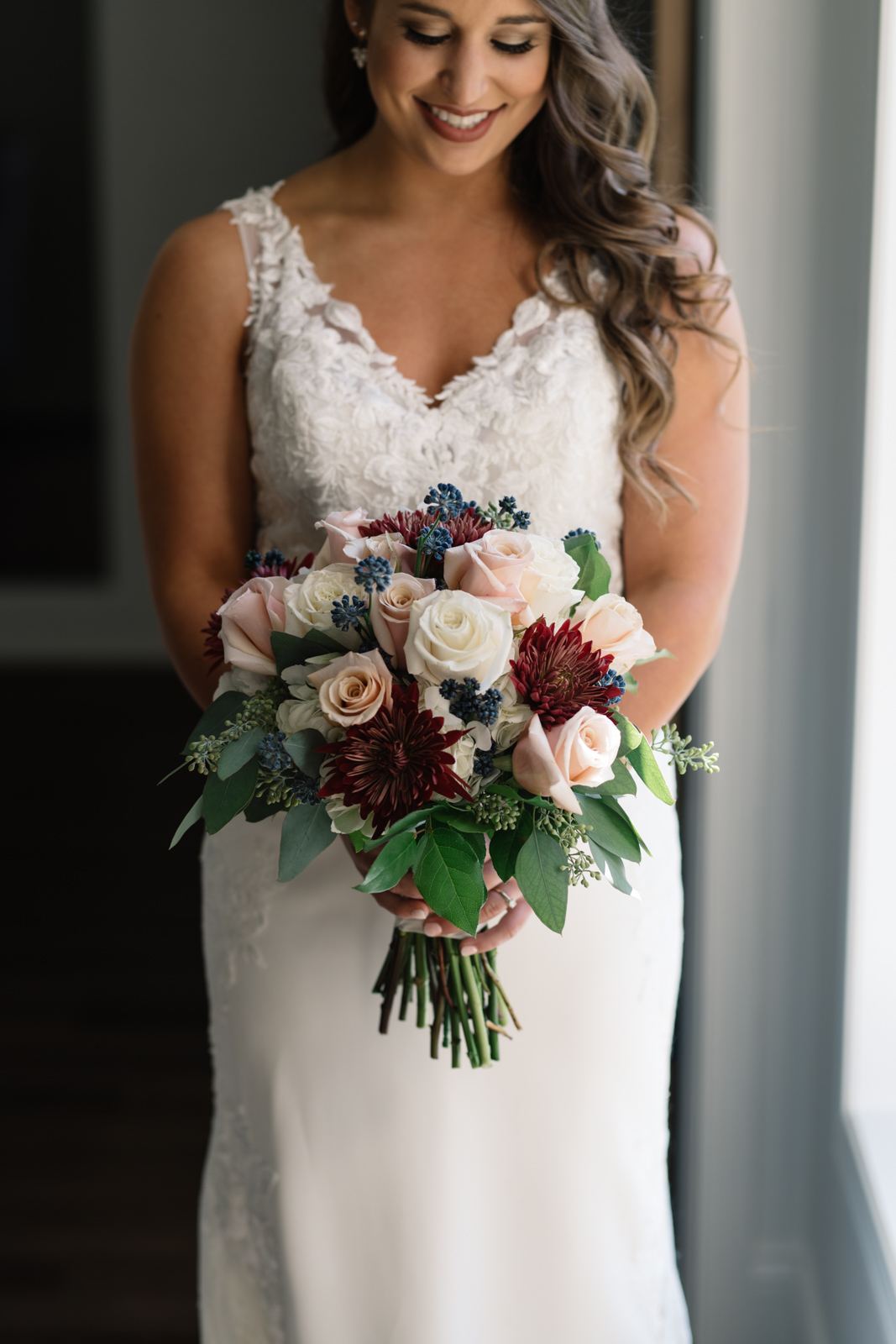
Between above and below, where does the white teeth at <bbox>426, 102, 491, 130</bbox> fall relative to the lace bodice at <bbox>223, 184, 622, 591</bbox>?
above

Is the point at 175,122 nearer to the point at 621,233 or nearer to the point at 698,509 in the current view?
the point at 621,233

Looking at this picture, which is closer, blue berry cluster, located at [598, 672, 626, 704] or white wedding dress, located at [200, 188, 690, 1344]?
blue berry cluster, located at [598, 672, 626, 704]

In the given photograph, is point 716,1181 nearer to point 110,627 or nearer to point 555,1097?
point 555,1097

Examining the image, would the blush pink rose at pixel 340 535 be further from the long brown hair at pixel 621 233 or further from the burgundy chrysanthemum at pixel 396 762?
the long brown hair at pixel 621 233

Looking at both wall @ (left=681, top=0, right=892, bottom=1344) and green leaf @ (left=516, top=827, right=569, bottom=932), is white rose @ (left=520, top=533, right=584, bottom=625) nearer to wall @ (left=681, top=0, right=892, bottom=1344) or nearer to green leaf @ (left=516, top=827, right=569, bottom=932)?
green leaf @ (left=516, top=827, right=569, bottom=932)

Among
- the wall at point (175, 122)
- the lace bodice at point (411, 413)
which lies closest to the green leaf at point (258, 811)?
the lace bodice at point (411, 413)

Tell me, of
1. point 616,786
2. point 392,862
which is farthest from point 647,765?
point 392,862

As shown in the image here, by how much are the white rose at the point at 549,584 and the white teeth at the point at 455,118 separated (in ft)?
2.01

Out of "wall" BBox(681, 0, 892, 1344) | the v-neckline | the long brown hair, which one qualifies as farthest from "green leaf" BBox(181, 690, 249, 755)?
"wall" BBox(681, 0, 892, 1344)

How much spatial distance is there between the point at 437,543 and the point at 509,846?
11.0 inches

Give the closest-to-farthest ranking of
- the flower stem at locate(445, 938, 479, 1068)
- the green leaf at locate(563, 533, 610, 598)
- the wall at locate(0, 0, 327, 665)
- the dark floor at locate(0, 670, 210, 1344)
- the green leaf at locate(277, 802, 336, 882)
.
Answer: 1. the green leaf at locate(277, 802, 336, 882)
2. the green leaf at locate(563, 533, 610, 598)
3. the flower stem at locate(445, 938, 479, 1068)
4. the dark floor at locate(0, 670, 210, 1344)
5. the wall at locate(0, 0, 327, 665)

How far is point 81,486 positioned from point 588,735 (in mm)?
5966

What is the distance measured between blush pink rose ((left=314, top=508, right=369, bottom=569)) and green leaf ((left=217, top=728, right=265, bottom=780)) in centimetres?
18

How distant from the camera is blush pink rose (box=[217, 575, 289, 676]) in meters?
1.23
